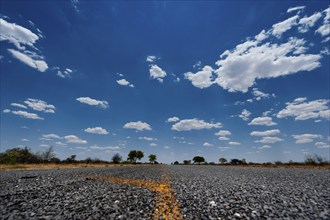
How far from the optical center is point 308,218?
401cm

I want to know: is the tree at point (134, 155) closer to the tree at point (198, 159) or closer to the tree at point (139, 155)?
the tree at point (139, 155)

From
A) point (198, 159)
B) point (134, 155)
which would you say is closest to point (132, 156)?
point (134, 155)

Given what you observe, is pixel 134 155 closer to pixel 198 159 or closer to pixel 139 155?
pixel 139 155

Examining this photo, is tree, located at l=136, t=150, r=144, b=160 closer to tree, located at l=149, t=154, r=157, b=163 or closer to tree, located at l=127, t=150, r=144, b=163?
tree, located at l=127, t=150, r=144, b=163

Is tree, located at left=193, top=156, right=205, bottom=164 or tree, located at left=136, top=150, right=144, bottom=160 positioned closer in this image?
tree, located at left=136, top=150, right=144, bottom=160

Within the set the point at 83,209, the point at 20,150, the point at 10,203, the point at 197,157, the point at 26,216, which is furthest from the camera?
the point at 197,157

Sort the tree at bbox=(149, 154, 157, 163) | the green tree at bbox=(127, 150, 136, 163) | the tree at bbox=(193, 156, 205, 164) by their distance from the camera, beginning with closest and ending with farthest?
the green tree at bbox=(127, 150, 136, 163)
the tree at bbox=(193, 156, 205, 164)
the tree at bbox=(149, 154, 157, 163)

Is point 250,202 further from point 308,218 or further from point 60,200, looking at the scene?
point 60,200

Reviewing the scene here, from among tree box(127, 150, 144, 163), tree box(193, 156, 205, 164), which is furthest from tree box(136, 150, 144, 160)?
tree box(193, 156, 205, 164)

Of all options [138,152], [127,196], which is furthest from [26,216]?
[138,152]

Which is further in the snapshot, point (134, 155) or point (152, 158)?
point (152, 158)

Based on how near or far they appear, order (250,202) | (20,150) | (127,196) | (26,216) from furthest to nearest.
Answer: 1. (20,150)
2. (127,196)
3. (250,202)
4. (26,216)

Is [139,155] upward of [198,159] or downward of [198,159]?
upward

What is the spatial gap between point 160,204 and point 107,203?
5.38 ft
